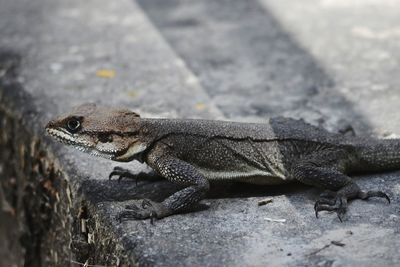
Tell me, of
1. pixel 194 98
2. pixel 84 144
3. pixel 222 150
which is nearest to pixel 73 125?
pixel 84 144

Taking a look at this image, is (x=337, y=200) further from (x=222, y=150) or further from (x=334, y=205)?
(x=222, y=150)

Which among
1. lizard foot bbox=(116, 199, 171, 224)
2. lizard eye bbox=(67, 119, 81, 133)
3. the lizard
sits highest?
lizard eye bbox=(67, 119, 81, 133)

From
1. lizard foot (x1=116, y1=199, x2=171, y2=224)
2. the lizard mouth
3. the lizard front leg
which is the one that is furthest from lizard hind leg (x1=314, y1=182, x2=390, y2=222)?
the lizard mouth

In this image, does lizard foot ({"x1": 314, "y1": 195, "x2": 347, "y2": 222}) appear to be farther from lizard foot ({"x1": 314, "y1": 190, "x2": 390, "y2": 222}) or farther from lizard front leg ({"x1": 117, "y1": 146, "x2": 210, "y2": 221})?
lizard front leg ({"x1": 117, "y1": 146, "x2": 210, "y2": 221})

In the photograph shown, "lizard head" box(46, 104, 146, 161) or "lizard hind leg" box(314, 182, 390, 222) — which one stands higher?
"lizard head" box(46, 104, 146, 161)

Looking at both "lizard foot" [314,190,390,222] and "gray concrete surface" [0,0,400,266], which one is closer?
"gray concrete surface" [0,0,400,266]

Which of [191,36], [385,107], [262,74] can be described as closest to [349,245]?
[385,107]
